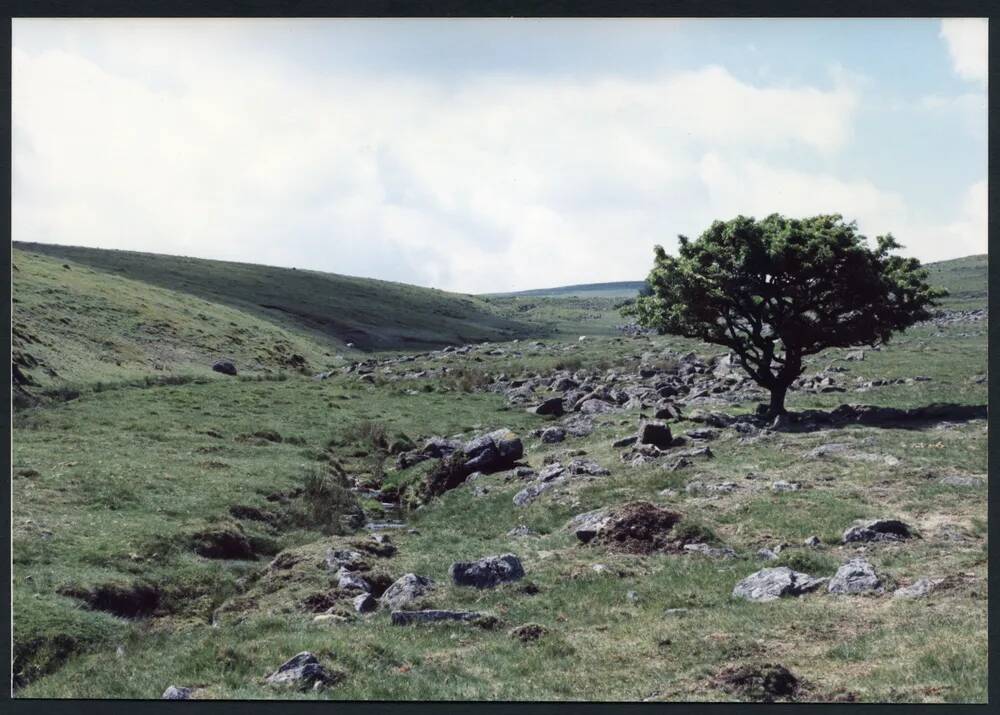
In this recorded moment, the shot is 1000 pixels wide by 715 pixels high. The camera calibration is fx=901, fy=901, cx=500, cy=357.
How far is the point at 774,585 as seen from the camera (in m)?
19.7

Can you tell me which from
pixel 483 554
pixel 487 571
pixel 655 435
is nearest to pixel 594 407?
pixel 655 435

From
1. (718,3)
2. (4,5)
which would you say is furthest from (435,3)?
(4,5)

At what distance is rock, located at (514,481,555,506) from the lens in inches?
1224

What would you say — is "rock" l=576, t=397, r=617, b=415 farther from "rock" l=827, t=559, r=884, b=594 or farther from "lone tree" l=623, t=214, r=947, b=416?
"rock" l=827, t=559, r=884, b=594

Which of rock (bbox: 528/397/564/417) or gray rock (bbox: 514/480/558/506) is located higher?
rock (bbox: 528/397/564/417)

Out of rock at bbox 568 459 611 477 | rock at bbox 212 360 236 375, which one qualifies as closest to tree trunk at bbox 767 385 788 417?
rock at bbox 568 459 611 477

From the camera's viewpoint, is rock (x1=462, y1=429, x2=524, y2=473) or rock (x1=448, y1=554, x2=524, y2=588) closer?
rock (x1=448, y1=554, x2=524, y2=588)

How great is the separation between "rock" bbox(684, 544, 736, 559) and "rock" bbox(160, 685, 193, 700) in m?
12.8

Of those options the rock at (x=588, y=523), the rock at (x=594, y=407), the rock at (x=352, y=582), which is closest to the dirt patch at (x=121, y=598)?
the rock at (x=352, y=582)

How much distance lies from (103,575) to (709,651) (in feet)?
50.9

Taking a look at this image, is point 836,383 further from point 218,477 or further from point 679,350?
point 679,350

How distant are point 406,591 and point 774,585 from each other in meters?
8.34

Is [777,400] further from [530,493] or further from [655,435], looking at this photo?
[530,493]

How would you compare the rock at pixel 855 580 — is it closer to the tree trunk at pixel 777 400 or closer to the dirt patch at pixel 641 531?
the dirt patch at pixel 641 531
